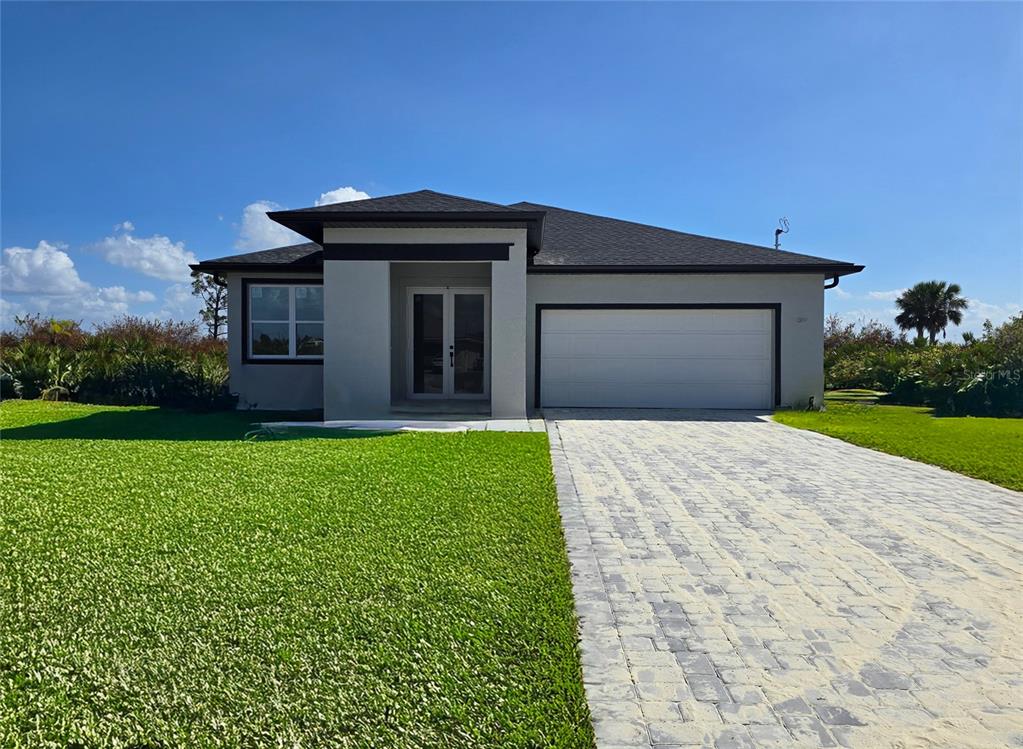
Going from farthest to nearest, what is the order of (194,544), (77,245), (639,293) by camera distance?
1. (77,245)
2. (639,293)
3. (194,544)

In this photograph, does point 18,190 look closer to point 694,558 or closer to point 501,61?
point 501,61

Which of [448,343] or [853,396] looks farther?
[853,396]

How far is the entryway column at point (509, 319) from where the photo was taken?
40.4 ft

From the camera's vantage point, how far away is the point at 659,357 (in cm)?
1531

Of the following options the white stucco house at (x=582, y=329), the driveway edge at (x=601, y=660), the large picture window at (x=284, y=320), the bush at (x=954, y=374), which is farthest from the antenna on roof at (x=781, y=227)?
the driveway edge at (x=601, y=660)

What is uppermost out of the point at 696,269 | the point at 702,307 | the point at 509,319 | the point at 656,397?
the point at 696,269

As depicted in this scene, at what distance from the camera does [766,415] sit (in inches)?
560

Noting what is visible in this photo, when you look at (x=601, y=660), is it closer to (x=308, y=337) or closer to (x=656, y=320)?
(x=656, y=320)

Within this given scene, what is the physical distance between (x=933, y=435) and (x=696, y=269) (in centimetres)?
593

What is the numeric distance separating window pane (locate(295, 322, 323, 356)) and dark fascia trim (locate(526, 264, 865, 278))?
5280 millimetres

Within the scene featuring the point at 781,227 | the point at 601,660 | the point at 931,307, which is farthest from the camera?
the point at 931,307

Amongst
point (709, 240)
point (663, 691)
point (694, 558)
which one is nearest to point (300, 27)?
point (709, 240)

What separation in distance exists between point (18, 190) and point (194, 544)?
2111cm

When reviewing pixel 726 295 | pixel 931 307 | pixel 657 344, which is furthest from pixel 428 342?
pixel 931 307
